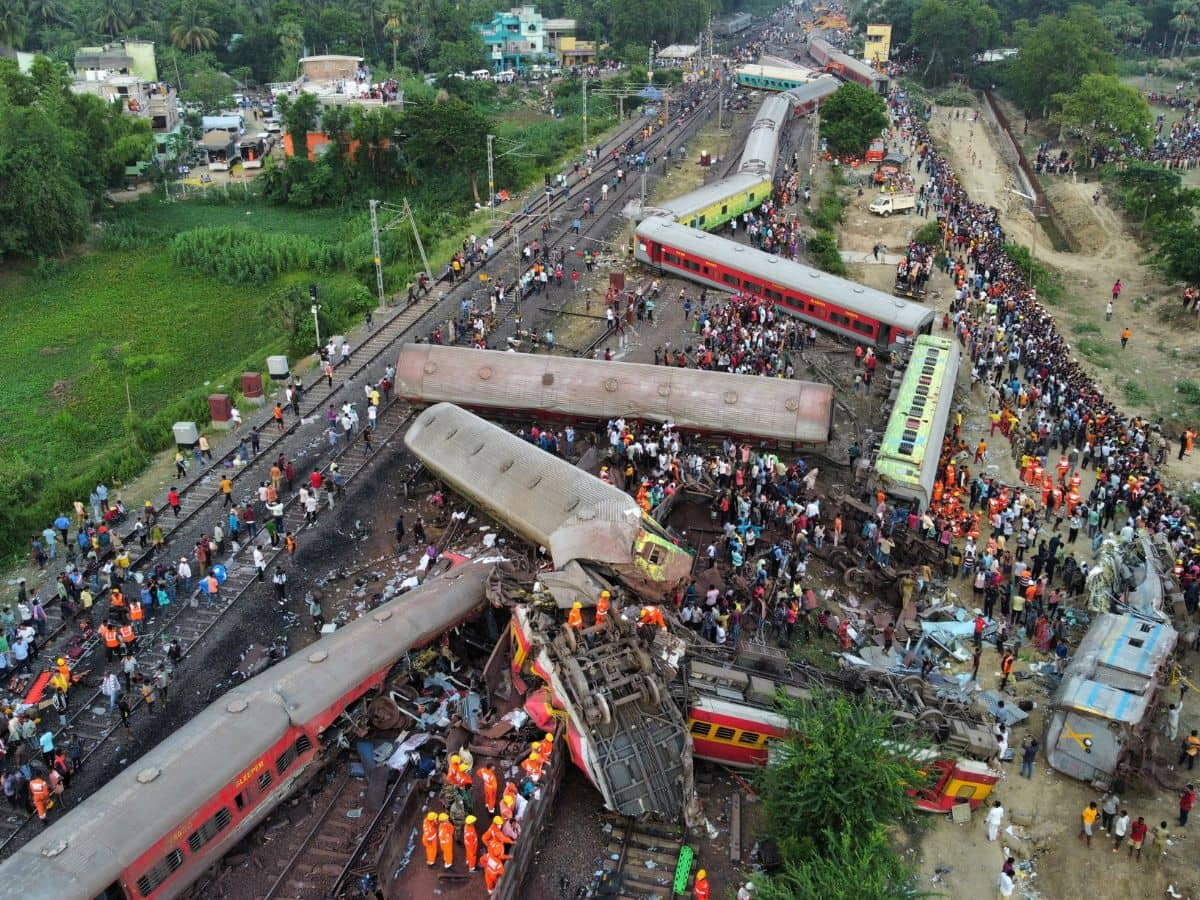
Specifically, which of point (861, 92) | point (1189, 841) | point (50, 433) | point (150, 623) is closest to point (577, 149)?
point (861, 92)

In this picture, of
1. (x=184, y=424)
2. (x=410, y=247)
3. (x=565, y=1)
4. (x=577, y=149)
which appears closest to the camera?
(x=184, y=424)

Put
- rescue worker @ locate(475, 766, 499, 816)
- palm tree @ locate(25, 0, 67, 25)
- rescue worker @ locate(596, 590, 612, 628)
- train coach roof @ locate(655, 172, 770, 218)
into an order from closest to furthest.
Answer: rescue worker @ locate(475, 766, 499, 816)
rescue worker @ locate(596, 590, 612, 628)
train coach roof @ locate(655, 172, 770, 218)
palm tree @ locate(25, 0, 67, 25)

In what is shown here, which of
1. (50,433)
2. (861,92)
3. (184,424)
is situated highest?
(861,92)

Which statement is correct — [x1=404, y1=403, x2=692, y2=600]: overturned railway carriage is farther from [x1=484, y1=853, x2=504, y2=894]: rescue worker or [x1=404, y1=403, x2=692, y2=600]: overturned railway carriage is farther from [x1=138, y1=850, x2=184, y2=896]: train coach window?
[x1=138, y1=850, x2=184, y2=896]: train coach window

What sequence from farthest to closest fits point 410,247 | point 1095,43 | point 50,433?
point 1095,43 → point 410,247 → point 50,433

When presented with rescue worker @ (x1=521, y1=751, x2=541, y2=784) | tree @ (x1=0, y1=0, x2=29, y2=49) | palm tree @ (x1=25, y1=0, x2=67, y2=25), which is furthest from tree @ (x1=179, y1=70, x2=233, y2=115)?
rescue worker @ (x1=521, y1=751, x2=541, y2=784)

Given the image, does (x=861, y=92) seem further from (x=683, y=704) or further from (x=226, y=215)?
(x=683, y=704)

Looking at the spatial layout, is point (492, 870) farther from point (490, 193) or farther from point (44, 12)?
point (44, 12)
